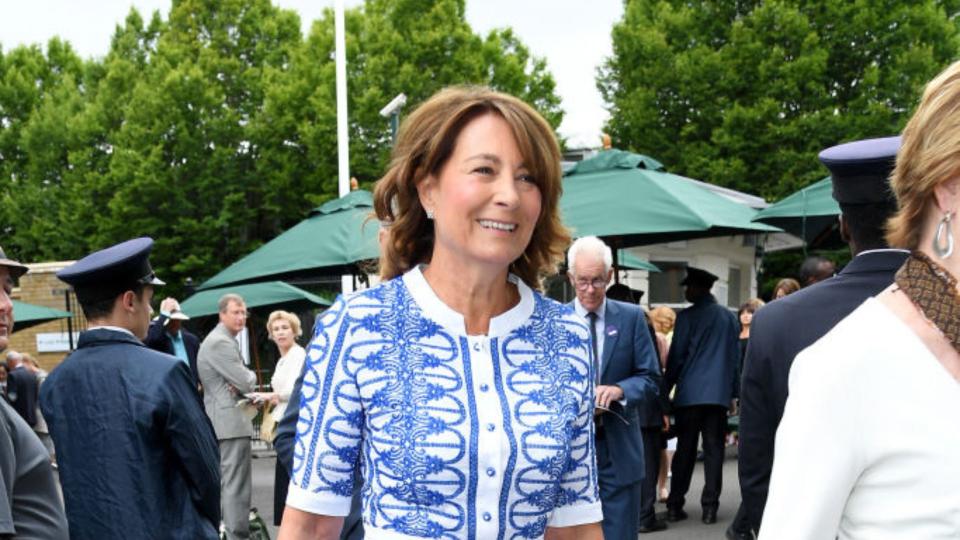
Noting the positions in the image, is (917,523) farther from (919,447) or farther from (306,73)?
(306,73)

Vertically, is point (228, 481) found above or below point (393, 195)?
below

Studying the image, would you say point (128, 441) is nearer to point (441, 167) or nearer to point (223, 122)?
point (441, 167)

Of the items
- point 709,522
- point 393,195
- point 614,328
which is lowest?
point 709,522

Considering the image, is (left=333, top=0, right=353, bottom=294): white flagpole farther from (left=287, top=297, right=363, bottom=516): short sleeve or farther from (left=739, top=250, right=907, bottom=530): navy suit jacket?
(left=287, top=297, right=363, bottom=516): short sleeve

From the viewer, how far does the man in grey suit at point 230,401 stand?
9547 mm

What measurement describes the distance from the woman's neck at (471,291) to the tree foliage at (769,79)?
27265 millimetres

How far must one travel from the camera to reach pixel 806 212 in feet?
32.3

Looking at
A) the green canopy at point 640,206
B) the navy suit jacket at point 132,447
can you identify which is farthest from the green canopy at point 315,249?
the navy suit jacket at point 132,447

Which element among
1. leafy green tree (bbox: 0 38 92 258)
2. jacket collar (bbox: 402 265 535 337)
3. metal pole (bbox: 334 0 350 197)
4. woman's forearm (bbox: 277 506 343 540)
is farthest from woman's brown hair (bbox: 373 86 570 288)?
leafy green tree (bbox: 0 38 92 258)

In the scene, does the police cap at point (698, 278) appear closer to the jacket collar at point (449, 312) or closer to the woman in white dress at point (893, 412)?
the jacket collar at point (449, 312)

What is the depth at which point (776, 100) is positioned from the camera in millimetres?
29703

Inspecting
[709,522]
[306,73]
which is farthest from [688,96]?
[709,522]

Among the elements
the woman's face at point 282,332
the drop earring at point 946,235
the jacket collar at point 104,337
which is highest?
the drop earring at point 946,235

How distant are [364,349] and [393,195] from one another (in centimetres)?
44
